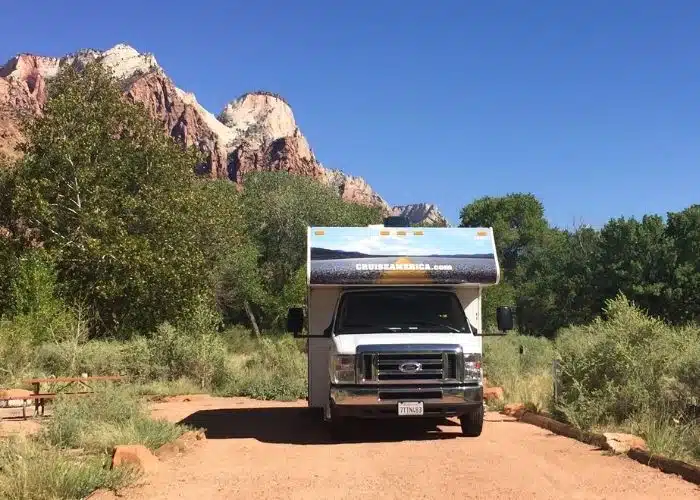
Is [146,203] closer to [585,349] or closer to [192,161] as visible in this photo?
[192,161]

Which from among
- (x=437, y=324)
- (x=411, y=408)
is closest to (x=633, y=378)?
(x=437, y=324)

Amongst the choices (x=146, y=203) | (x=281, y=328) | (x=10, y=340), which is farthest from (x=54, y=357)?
(x=281, y=328)

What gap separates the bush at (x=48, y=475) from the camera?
21.5ft

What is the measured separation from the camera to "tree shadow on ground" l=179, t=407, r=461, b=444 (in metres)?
11.3

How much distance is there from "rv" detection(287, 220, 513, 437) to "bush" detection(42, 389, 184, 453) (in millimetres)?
2574

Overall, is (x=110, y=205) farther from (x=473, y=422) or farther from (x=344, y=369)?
(x=473, y=422)

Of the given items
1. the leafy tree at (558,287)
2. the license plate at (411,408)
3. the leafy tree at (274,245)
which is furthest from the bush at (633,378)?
the leafy tree at (558,287)

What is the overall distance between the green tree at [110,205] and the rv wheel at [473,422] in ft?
51.6

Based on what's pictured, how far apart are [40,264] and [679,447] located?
19.8m

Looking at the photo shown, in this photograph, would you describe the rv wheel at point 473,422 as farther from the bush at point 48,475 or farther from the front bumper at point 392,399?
the bush at point 48,475

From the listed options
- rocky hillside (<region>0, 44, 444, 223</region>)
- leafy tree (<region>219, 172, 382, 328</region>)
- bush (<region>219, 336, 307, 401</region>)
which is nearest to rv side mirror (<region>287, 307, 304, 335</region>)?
bush (<region>219, 336, 307, 401</region>)

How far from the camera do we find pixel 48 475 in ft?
22.2

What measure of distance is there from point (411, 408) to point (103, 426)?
4314 mm

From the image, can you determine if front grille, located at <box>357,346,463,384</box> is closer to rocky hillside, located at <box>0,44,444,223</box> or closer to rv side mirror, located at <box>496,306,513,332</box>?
rv side mirror, located at <box>496,306,513,332</box>
